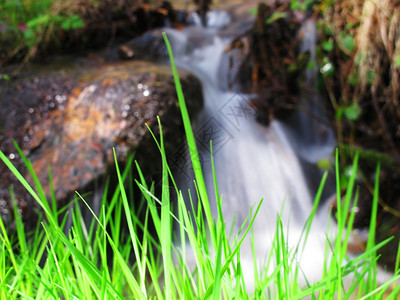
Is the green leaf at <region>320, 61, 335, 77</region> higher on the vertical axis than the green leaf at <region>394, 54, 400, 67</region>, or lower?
lower

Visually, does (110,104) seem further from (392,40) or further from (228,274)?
(392,40)

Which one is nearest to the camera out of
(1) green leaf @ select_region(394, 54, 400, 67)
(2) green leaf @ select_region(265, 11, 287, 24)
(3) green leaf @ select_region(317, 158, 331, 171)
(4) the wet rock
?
(4) the wet rock

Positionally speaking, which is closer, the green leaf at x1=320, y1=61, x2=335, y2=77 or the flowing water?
the flowing water

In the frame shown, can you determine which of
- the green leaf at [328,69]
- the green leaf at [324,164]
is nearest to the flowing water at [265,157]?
the green leaf at [324,164]

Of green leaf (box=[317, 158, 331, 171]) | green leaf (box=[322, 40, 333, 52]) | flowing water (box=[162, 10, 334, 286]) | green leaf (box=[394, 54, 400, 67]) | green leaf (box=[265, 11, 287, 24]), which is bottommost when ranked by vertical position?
green leaf (box=[317, 158, 331, 171])

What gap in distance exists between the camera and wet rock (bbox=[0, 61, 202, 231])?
1812 mm

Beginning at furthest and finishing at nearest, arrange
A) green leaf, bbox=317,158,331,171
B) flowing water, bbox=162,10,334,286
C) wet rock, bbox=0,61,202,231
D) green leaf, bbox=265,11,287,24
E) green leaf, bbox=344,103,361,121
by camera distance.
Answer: green leaf, bbox=265,11,287,24 → green leaf, bbox=344,103,361,121 → green leaf, bbox=317,158,331,171 → wet rock, bbox=0,61,202,231 → flowing water, bbox=162,10,334,286

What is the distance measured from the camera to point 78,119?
196 cm

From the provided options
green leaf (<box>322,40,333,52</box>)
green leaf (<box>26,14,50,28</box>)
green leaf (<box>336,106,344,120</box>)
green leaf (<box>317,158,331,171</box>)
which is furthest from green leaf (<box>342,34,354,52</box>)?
green leaf (<box>26,14,50,28</box>)

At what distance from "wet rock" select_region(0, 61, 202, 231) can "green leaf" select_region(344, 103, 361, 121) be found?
109cm

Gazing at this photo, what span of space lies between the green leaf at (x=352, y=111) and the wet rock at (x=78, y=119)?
1.09m

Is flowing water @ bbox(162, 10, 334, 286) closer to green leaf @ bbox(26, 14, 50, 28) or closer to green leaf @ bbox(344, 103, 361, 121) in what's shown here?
green leaf @ bbox(344, 103, 361, 121)

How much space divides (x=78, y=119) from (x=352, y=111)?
1816 millimetres

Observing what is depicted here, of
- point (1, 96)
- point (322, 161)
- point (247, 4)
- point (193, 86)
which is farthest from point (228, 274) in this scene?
point (247, 4)
